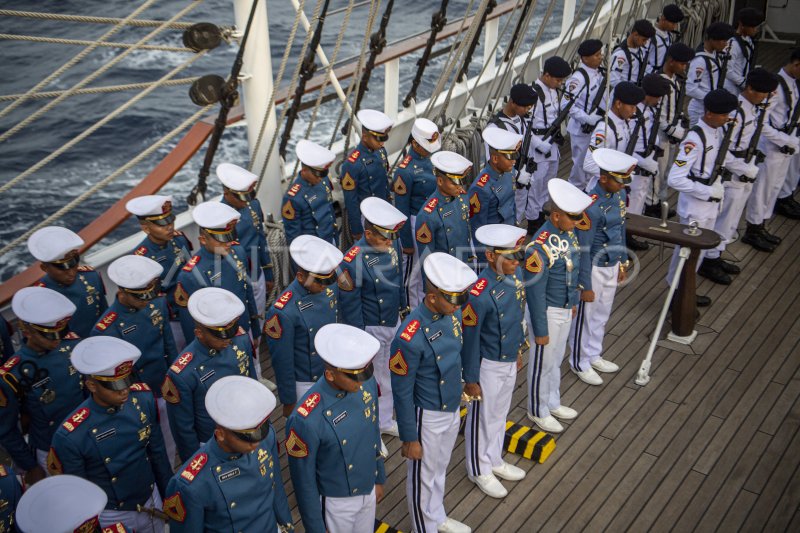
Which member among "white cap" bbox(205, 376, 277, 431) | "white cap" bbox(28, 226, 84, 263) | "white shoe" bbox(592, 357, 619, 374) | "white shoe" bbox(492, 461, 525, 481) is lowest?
"white shoe" bbox(592, 357, 619, 374)

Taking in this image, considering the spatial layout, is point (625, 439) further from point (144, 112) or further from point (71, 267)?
point (144, 112)

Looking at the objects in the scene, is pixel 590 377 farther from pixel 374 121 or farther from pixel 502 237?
pixel 374 121

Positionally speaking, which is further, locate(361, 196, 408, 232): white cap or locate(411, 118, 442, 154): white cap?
locate(411, 118, 442, 154): white cap

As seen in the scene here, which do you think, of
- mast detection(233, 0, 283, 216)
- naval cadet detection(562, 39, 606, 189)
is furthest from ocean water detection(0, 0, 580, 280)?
mast detection(233, 0, 283, 216)

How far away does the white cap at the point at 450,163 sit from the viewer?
17.4ft

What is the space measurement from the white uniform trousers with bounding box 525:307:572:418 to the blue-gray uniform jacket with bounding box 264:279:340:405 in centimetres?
129

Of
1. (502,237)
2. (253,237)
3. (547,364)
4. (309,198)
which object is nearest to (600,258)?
(547,364)

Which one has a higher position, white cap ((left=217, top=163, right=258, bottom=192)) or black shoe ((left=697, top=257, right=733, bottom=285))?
white cap ((left=217, top=163, right=258, bottom=192))

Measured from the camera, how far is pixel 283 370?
14.3 ft

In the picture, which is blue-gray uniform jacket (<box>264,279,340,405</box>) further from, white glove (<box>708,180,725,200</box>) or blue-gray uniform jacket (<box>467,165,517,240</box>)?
white glove (<box>708,180,725,200</box>)

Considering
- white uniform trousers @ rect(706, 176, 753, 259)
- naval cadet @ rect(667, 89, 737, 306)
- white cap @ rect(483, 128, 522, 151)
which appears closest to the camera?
white cap @ rect(483, 128, 522, 151)

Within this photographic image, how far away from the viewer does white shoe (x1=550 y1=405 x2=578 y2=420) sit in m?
5.29

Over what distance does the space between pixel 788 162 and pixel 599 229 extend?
2754 millimetres

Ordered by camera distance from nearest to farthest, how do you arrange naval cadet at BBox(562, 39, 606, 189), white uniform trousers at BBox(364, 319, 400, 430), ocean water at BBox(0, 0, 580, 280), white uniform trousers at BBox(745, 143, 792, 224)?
1. white uniform trousers at BBox(364, 319, 400, 430)
2. white uniform trousers at BBox(745, 143, 792, 224)
3. naval cadet at BBox(562, 39, 606, 189)
4. ocean water at BBox(0, 0, 580, 280)
